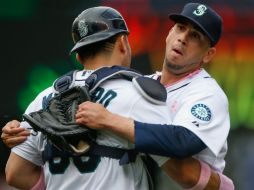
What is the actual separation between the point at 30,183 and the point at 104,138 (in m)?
0.46

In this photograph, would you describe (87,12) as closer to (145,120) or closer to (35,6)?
(145,120)

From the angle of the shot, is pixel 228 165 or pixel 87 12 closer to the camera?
pixel 87 12

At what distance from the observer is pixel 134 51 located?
15.6ft

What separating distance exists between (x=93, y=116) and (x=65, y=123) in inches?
4.8

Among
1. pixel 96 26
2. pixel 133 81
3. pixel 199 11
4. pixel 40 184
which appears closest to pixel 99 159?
pixel 133 81

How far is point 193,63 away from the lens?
3199 mm

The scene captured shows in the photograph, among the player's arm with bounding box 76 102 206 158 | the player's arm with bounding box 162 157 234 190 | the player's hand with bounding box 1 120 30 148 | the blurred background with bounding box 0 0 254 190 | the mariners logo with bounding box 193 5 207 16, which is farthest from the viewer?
the blurred background with bounding box 0 0 254 190

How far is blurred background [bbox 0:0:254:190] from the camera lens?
15.4ft

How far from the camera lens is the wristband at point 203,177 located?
281cm

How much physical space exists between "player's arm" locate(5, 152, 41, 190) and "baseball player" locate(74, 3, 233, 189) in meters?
0.43

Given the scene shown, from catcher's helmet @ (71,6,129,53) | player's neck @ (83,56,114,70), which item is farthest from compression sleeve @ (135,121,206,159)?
catcher's helmet @ (71,6,129,53)

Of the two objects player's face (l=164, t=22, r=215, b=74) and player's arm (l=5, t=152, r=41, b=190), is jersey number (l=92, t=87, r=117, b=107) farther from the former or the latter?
player's face (l=164, t=22, r=215, b=74)

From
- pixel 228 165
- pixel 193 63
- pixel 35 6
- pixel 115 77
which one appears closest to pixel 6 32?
A: pixel 35 6

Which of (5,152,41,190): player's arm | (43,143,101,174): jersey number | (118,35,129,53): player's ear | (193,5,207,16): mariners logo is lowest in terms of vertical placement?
(5,152,41,190): player's arm
